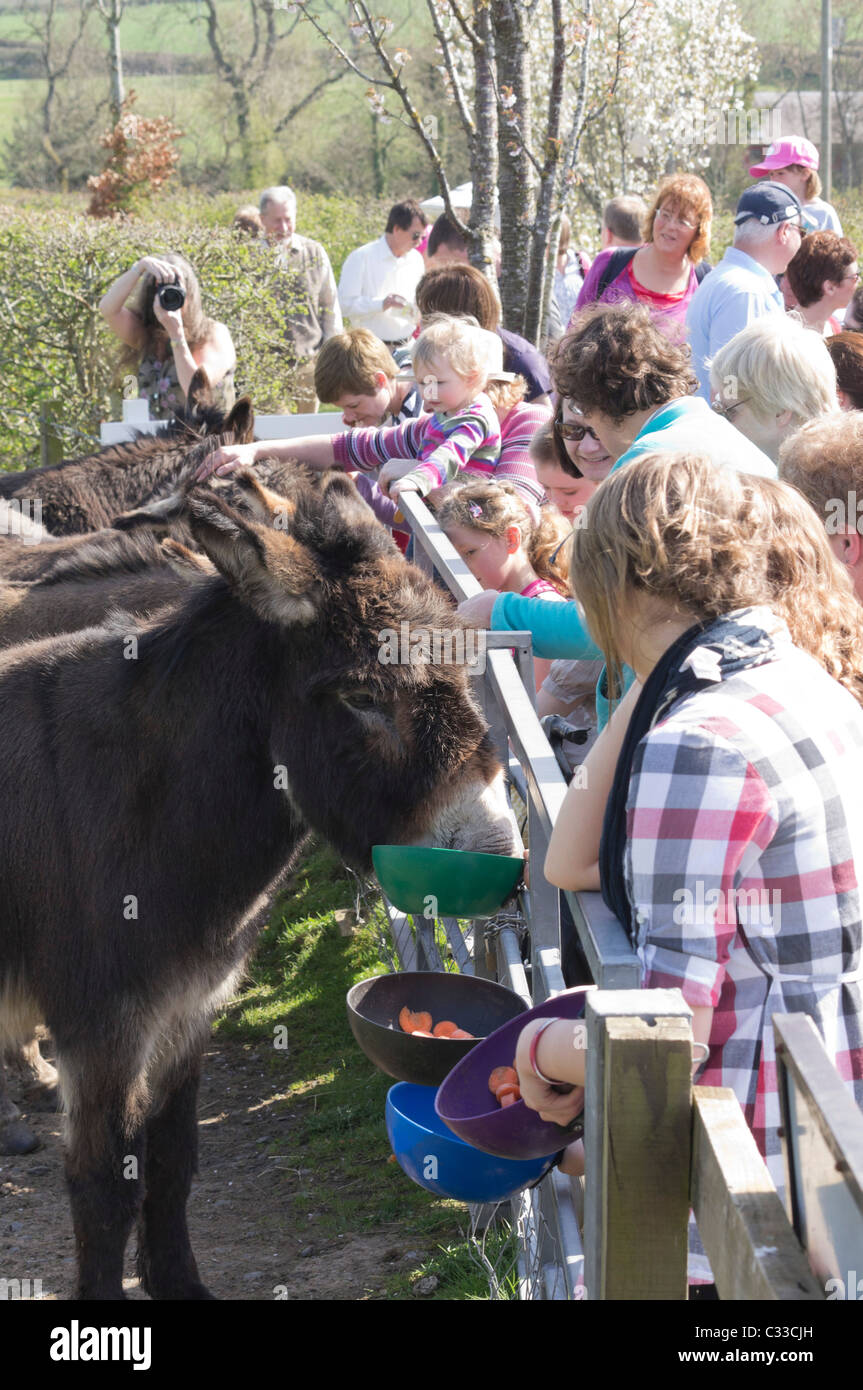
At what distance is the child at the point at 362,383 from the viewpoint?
575cm

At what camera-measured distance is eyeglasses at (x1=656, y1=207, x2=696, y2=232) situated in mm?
5645

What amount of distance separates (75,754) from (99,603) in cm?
112

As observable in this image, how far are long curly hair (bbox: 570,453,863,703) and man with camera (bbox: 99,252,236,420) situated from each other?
5.34 m

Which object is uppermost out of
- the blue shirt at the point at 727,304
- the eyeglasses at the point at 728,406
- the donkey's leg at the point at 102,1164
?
the blue shirt at the point at 727,304

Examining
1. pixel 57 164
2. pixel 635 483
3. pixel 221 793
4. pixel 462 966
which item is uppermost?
pixel 57 164

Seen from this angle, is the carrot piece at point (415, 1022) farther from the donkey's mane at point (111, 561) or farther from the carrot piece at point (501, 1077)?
the donkey's mane at point (111, 561)

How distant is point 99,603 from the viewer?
4.15m

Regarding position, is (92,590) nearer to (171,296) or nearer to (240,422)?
(240,422)

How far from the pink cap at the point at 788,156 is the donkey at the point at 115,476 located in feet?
11.3

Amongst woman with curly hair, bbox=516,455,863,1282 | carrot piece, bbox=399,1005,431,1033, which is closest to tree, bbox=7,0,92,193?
carrot piece, bbox=399,1005,431,1033

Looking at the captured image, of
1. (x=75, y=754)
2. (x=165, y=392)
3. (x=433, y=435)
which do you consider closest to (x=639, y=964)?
(x=75, y=754)

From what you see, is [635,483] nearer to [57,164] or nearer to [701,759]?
[701,759]

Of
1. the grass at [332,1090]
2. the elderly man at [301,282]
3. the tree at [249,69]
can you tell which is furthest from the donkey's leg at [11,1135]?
the tree at [249,69]

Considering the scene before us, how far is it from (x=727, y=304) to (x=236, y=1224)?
4060 mm
